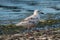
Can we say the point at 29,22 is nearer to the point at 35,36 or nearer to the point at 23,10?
the point at 35,36

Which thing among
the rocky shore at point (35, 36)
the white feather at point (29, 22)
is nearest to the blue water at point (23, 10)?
the white feather at point (29, 22)

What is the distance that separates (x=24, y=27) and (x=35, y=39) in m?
1.43

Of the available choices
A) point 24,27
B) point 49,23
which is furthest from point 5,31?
point 49,23

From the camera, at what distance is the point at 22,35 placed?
28.0 feet

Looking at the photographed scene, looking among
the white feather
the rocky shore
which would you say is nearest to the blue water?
the white feather

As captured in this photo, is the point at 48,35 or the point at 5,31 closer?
the point at 48,35

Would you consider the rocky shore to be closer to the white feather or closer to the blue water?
the white feather

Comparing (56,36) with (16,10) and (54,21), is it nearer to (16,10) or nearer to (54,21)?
(54,21)

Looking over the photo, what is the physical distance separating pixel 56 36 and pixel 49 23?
236 cm

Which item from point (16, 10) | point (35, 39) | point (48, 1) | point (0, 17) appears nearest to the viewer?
point (35, 39)

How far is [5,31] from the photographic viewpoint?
30.7 feet

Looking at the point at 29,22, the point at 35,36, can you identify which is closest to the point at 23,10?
the point at 29,22

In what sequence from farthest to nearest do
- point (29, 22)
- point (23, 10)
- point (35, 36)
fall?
point (23, 10) < point (29, 22) < point (35, 36)

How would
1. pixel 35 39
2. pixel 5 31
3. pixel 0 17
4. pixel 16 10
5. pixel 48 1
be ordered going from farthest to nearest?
1. pixel 48 1
2. pixel 16 10
3. pixel 0 17
4. pixel 5 31
5. pixel 35 39
